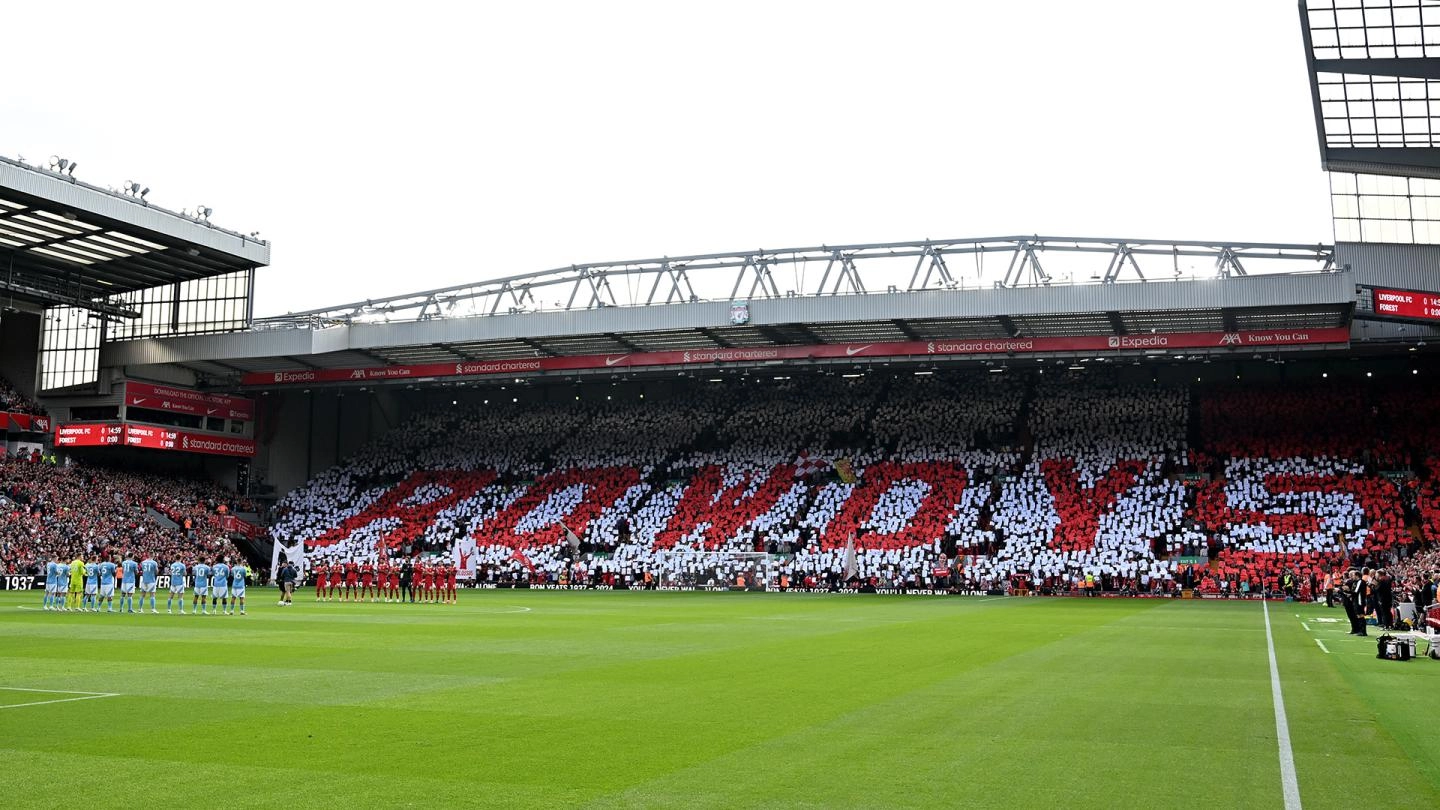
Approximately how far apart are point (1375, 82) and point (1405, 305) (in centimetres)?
1073

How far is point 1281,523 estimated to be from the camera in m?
51.1

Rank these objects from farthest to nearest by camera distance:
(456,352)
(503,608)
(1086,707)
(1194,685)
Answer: (456,352) → (503,608) → (1194,685) → (1086,707)

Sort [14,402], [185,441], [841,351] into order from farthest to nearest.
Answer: [185,441]
[14,402]
[841,351]

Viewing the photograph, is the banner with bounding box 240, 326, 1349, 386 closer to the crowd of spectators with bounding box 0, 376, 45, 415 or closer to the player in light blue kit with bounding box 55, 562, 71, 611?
the crowd of spectators with bounding box 0, 376, 45, 415

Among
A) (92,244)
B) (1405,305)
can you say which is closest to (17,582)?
(92,244)

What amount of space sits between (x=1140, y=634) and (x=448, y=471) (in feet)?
170

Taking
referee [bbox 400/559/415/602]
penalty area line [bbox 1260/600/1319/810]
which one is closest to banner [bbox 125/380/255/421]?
referee [bbox 400/559/415/602]

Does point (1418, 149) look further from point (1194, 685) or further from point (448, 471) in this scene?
point (448, 471)

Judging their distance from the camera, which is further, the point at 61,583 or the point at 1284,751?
the point at 61,583

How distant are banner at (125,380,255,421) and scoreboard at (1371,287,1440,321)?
5728 centimetres

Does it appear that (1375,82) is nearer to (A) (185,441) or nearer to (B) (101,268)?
(B) (101,268)

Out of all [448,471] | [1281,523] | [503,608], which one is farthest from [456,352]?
[1281,523]

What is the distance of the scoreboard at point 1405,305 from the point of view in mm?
47469

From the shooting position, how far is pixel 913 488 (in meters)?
59.9
